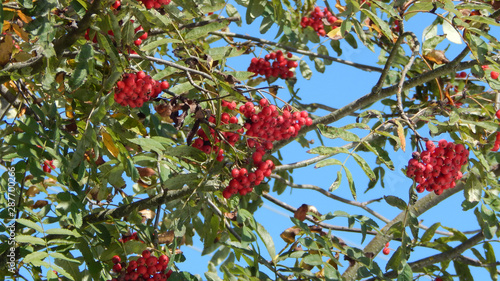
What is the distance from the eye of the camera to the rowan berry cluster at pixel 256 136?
205 cm

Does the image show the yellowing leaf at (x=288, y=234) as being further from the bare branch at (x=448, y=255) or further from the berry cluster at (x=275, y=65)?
the berry cluster at (x=275, y=65)

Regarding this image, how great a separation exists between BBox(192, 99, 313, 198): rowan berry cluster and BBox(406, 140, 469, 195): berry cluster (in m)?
0.48

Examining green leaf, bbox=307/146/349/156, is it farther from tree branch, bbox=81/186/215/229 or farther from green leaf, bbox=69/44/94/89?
green leaf, bbox=69/44/94/89

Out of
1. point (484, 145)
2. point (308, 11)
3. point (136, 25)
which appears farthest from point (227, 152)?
point (308, 11)

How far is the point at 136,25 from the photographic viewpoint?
2352 mm

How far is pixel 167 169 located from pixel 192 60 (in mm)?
411

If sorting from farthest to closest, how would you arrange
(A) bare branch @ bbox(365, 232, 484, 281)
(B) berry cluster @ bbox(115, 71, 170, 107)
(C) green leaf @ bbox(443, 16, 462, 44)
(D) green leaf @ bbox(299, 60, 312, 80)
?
(D) green leaf @ bbox(299, 60, 312, 80)
(A) bare branch @ bbox(365, 232, 484, 281)
(C) green leaf @ bbox(443, 16, 462, 44)
(B) berry cluster @ bbox(115, 71, 170, 107)

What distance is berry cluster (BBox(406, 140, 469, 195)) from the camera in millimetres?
2221

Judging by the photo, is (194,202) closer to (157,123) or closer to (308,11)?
(157,123)

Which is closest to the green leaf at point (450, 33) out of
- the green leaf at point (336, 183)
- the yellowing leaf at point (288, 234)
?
the green leaf at point (336, 183)

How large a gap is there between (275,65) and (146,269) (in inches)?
74.6

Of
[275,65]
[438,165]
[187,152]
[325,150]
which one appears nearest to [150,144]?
[187,152]

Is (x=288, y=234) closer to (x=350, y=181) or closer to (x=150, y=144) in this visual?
(x=350, y=181)

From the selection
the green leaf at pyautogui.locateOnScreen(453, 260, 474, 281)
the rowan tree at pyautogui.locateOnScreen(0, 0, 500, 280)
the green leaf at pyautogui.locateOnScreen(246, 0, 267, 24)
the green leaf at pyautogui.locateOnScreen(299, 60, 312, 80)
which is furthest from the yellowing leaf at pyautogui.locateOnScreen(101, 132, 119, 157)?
the green leaf at pyautogui.locateOnScreen(299, 60, 312, 80)
